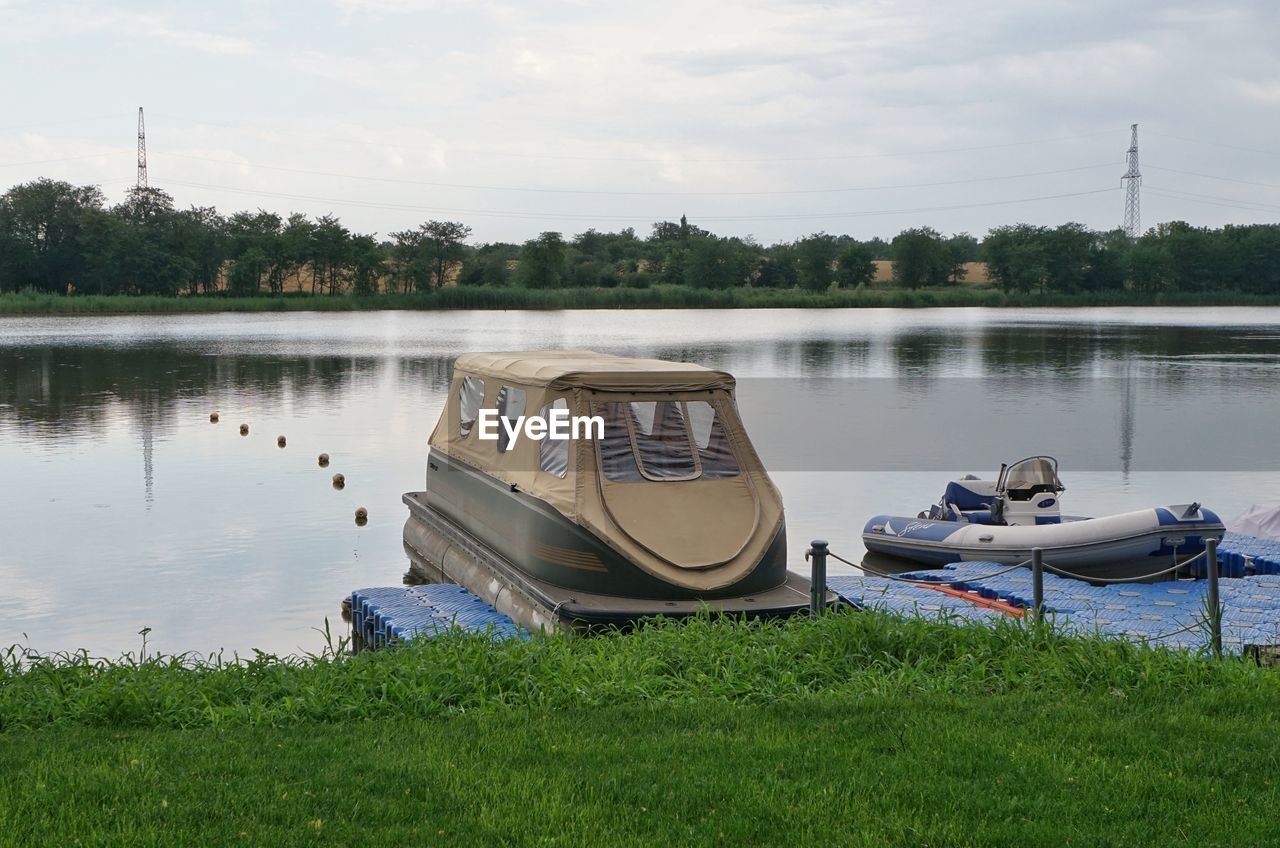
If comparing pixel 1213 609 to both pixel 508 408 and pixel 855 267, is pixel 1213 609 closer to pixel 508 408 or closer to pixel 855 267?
pixel 508 408

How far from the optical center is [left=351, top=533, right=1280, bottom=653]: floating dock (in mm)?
10398

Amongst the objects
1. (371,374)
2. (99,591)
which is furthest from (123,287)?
(99,591)

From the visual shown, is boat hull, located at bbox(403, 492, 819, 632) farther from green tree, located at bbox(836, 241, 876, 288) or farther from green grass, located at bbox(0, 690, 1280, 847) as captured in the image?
green tree, located at bbox(836, 241, 876, 288)

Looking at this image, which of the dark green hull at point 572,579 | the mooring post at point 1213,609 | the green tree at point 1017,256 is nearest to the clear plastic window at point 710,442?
the dark green hull at point 572,579

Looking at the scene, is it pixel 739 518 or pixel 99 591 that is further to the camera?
pixel 99 591

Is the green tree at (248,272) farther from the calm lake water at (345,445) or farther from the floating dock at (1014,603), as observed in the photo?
the floating dock at (1014,603)

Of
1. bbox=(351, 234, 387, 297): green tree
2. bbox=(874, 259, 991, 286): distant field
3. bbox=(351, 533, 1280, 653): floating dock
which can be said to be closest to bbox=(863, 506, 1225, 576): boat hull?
bbox=(351, 533, 1280, 653): floating dock

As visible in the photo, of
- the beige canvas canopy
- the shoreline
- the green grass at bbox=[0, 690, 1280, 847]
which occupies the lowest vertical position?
the green grass at bbox=[0, 690, 1280, 847]

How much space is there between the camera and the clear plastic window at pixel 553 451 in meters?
11.3

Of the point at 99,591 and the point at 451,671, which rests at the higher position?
the point at 451,671

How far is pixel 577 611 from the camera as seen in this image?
10.2 m

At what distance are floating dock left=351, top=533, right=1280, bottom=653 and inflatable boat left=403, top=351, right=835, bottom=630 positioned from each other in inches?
21.7

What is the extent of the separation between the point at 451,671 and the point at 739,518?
4.21 metres

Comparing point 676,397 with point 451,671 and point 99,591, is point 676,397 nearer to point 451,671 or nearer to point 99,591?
point 451,671
